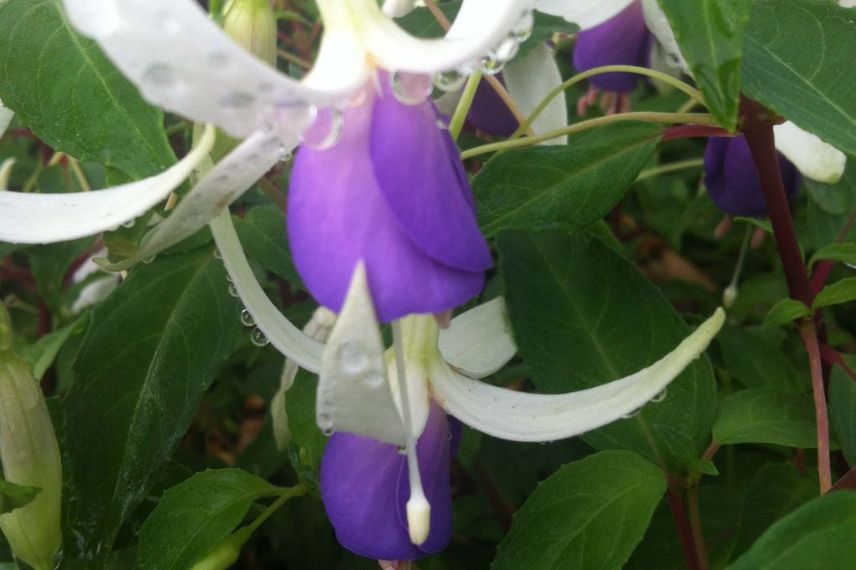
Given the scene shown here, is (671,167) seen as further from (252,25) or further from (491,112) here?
(252,25)

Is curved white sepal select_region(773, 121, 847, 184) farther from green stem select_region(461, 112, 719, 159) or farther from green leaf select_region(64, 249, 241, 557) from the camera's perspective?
green leaf select_region(64, 249, 241, 557)

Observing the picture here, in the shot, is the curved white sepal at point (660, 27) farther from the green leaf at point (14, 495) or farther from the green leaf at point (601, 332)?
the green leaf at point (14, 495)

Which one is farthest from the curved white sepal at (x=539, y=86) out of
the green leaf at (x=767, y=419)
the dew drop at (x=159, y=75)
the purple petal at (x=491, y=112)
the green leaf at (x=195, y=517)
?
the dew drop at (x=159, y=75)

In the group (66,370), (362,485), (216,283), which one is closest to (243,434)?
(66,370)

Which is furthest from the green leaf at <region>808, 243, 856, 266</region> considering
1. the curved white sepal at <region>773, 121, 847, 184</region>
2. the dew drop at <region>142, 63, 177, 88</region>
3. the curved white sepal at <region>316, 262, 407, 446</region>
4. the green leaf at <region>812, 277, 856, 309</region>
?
the dew drop at <region>142, 63, 177, 88</region>

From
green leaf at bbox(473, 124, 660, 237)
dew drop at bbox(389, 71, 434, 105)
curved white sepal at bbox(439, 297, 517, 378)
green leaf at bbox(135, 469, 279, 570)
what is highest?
dew drop at bbox(389, 71, 434, 105)

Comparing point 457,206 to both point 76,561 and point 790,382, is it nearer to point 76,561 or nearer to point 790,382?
point 76,561
